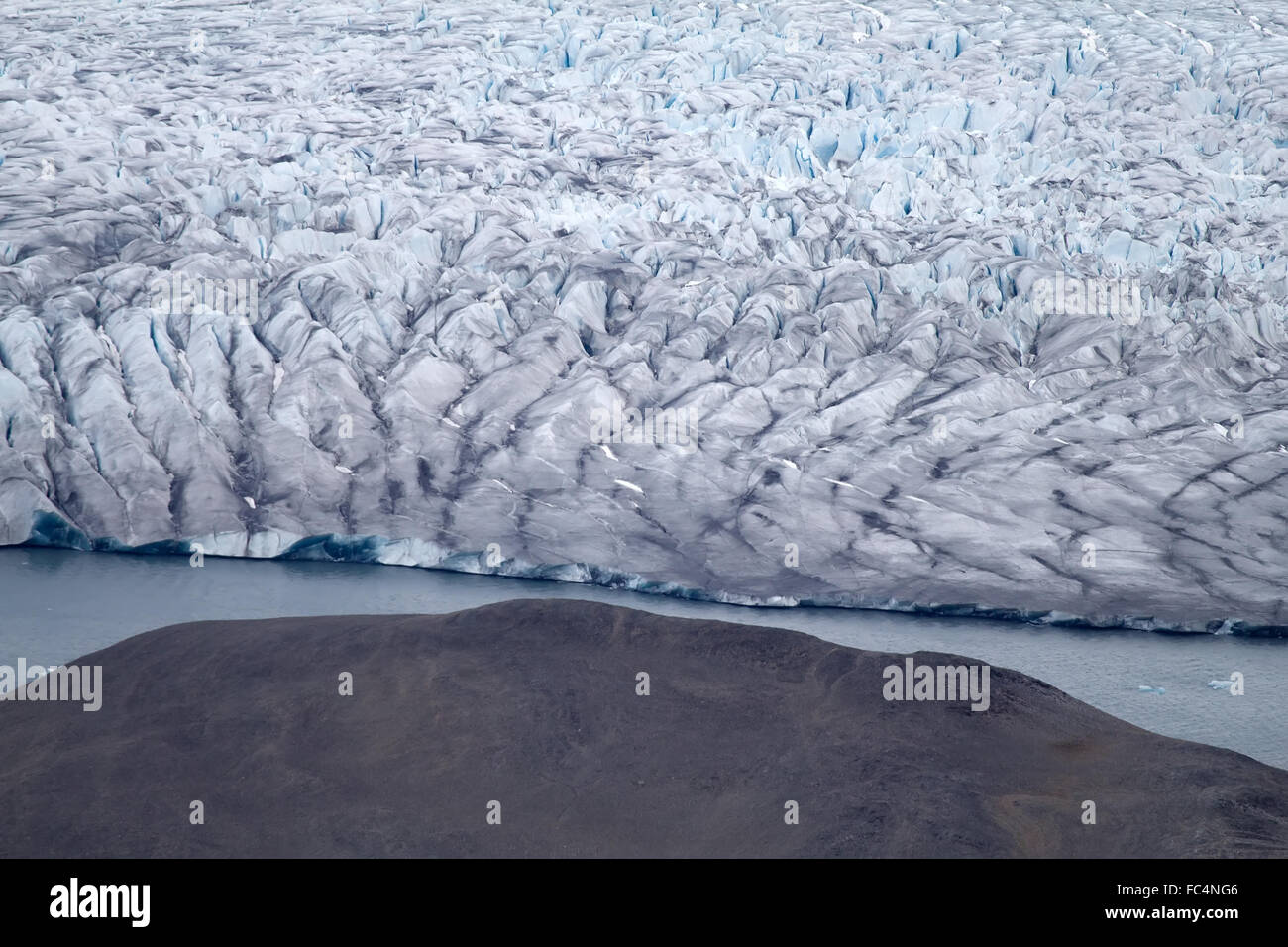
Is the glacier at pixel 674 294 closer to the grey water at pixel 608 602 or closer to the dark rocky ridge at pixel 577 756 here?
the grey water at pixel 608 602

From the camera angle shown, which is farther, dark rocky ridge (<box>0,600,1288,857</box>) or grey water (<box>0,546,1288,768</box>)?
grey water (<box>0,546,1288,768</box>)

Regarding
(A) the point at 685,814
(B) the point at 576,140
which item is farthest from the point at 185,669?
(B) the point at 576,140

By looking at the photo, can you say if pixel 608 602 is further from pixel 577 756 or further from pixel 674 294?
pixel 674 294

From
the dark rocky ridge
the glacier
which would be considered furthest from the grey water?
the dark rocky ridge

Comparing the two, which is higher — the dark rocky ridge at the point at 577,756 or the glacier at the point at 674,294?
the glacier at the point at 674,294

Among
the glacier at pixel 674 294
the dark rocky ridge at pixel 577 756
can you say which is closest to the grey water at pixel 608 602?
the glacier at pixel 674 294

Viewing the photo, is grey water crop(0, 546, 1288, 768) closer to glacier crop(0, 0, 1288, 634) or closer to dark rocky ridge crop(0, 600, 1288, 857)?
glacier crop(0, 0, 1288, 634)

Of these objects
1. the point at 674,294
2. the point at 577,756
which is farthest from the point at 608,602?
the point at 674,294

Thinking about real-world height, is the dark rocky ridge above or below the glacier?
below
